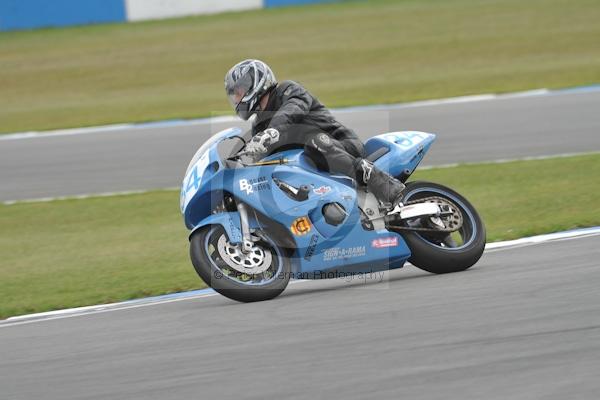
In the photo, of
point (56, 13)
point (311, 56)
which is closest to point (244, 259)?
point (311, 56)

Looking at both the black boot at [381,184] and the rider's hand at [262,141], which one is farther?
the black boot at [381,184]

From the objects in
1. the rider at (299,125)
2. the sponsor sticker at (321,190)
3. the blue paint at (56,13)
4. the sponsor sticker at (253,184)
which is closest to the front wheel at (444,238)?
the rider at (299,125)

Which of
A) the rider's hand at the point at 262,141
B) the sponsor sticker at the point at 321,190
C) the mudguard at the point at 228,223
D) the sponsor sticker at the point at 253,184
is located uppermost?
the rider's hand at the point at 262,141

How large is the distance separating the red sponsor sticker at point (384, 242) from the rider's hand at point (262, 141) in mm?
952

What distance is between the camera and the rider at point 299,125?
657 centimetres

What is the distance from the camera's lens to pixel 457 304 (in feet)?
19.2

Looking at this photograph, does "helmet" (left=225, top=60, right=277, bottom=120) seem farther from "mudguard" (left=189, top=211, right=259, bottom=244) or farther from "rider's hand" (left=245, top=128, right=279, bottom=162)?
"mudguard" (left=189, top=211, right=259, bottom=244)

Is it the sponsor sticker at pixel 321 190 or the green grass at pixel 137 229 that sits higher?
the sponsor sticker at pixel 321 190

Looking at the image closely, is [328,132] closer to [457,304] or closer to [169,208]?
[457,304]

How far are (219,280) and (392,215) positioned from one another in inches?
49.2

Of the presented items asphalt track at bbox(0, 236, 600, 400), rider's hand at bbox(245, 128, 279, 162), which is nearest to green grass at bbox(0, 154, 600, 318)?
asphalt track at bbox(0, 236, 600, 400)

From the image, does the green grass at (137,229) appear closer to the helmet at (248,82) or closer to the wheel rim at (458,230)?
the wheel rim at (458,230)

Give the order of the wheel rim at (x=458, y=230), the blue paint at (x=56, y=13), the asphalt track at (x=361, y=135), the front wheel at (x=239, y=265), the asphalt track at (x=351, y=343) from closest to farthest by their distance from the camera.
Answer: the asphalt track at (x=351, y=343) < the front wheel at (x=239, y=265) < the wheel rim at (x=458, y=230) < the asphalt track at (x=361, y=135) < the blue paint at (x=56, y=13)

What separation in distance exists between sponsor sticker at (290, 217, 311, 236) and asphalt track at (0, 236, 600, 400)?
417 millimetres
